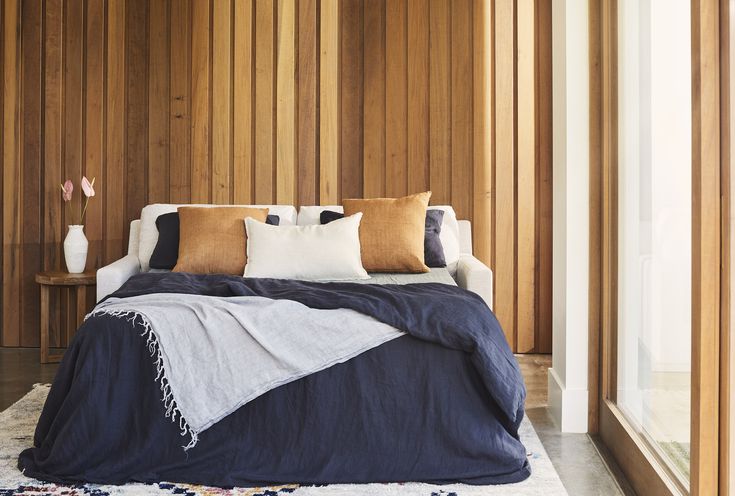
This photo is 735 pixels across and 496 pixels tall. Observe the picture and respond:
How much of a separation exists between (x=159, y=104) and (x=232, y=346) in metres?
2.74

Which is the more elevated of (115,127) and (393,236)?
(115,127)

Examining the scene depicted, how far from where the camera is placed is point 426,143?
4.41 metres

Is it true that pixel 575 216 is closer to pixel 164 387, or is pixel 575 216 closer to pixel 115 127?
pixel 164 387

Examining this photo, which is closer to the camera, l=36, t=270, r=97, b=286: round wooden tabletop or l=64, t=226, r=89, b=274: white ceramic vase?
l=36, t=270, r=97, b=286: round wooden tabletop

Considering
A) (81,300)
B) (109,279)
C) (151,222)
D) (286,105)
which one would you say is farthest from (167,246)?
(286,105)

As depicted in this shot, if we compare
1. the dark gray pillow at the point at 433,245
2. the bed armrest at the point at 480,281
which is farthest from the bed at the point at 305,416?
the dark gray pillow at the point at 433,245

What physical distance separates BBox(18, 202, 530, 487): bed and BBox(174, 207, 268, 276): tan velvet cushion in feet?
3.92

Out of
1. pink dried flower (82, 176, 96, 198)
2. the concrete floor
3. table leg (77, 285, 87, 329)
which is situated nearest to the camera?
the concrete floor

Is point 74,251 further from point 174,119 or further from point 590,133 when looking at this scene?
point 590,133

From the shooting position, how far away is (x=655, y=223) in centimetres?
210

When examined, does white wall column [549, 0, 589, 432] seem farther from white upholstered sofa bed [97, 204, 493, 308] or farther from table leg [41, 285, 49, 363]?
table leg [41, 285, 49, 363]

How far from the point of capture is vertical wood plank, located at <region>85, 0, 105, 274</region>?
442 cm

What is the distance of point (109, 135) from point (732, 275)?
400 cm

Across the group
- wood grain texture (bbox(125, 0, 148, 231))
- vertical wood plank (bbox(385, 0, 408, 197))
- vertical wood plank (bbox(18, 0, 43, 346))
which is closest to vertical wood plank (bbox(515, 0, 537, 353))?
vertical wood plank (bbox(385, 0, 408, 197))
